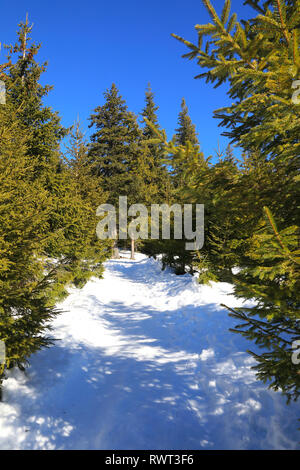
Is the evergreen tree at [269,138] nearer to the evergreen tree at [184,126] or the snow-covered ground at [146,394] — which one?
the snow-covered ground at [146,394]

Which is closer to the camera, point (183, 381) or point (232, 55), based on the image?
point (232, 55)

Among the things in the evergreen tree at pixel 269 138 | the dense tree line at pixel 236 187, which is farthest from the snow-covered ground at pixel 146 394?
the evergreen tree at pixel 269 138

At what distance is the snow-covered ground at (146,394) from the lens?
4.08 m

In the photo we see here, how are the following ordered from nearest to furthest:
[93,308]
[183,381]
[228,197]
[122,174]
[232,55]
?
[232,55] → [228,197] → [183,381] → [93,308] → [122,174]

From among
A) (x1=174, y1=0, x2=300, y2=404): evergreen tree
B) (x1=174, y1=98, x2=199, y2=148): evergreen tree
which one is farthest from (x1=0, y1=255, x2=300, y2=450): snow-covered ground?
(x1=174, y1=98, x2=199, y2=148): evergreen tree

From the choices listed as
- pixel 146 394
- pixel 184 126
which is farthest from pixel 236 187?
pixel 184 126

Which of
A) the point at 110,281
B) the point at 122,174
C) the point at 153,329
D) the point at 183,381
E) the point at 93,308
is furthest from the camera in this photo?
the point at 122,174

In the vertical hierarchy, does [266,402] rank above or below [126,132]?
below

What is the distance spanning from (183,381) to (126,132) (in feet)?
92.0

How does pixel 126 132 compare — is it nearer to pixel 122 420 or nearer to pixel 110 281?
pixel 110 281

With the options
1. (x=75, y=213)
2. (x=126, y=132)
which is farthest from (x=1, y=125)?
(x=126, y=132)

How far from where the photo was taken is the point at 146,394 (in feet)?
17.4

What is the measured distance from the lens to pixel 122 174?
2730cm

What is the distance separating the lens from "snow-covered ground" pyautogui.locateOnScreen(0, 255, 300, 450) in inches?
161
